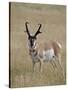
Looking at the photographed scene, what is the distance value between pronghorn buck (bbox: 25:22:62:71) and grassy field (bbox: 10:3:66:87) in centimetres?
3

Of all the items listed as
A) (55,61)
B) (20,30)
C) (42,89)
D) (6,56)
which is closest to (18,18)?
(20,30)

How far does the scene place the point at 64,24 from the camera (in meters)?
2.36

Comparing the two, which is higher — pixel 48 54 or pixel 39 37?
pixel 39 37

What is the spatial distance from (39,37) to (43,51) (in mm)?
126

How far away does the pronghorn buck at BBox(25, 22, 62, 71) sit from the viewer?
225 cm

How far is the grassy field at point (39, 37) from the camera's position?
7.22 ft

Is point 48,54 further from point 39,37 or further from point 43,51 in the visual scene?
point 39,37

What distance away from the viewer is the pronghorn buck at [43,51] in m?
2.25

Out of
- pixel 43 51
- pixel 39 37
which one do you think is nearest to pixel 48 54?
pixel 43 51

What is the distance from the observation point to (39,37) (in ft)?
7.45

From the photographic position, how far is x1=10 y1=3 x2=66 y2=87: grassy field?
7.22 ft

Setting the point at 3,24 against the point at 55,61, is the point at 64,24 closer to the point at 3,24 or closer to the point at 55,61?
the point at 55,61

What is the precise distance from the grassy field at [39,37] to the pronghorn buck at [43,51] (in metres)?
0.03

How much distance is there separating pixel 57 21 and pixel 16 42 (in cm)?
42
